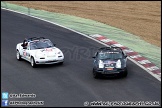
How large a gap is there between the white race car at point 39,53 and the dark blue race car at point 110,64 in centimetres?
252

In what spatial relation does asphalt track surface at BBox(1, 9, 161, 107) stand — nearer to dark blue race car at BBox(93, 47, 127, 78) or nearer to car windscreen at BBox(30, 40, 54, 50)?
dark blue race car at BBox(93, 47, 127, 78)

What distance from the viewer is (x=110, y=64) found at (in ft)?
71.1

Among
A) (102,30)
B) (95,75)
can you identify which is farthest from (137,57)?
(102,30)

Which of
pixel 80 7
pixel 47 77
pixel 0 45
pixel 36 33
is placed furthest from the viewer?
pixel 80 7

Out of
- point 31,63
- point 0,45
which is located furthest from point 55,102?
point 0,45

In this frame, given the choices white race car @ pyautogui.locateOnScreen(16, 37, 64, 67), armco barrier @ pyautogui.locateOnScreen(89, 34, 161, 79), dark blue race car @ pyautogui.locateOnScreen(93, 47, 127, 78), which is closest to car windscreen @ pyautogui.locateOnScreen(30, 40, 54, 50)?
white race car @ pyautogui.locateOnScreen(16, 37, 64, 67)

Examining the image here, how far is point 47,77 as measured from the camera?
22203 millimetres

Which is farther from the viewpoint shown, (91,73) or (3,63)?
(3,63)

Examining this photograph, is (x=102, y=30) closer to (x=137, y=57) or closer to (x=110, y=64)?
(x=137, y=57)

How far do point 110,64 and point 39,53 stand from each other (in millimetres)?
4572

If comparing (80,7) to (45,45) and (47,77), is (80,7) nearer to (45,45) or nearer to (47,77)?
(45,45)

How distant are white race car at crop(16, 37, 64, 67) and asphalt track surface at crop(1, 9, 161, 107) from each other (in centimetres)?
41

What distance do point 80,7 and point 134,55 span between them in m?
15.0

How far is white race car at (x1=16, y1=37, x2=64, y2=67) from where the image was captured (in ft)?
78.0
